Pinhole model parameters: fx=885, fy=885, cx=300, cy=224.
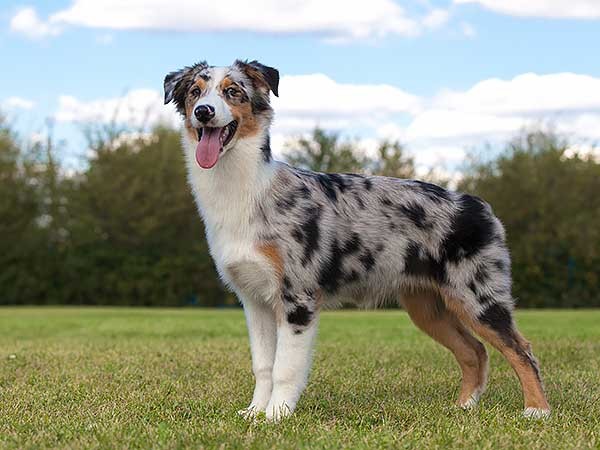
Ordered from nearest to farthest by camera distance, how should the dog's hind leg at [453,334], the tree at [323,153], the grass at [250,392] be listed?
the grass at [250,392], the dog's hind leg at [453,334], the tree at [323,153]

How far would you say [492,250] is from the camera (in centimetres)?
695

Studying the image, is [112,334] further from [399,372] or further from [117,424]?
[117,424]

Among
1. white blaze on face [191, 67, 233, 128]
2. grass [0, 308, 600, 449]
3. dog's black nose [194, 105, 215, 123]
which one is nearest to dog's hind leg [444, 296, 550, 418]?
grass [0, 308, 600, 449]

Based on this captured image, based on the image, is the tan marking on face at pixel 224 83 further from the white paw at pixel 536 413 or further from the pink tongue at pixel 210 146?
the white paw at pixel 536 413

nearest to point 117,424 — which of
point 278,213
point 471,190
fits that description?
point 278,213

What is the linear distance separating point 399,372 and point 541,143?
28.7 meters

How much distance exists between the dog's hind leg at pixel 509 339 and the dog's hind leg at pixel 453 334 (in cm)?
45

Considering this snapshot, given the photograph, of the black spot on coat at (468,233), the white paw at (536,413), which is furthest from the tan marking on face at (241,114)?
the white paw at (536,413)

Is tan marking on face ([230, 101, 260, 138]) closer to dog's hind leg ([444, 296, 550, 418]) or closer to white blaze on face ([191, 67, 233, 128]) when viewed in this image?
white blaze on face ([191, 67, 233, 128])

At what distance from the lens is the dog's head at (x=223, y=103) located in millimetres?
6078

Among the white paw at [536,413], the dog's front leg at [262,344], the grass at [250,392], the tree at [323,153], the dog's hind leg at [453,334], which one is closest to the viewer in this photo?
the grass at [250,392]

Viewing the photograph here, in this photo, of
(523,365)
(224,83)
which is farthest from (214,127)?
(523,365)

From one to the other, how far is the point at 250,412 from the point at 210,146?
1.94 meters

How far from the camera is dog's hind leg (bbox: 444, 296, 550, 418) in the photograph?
21.9 feet
